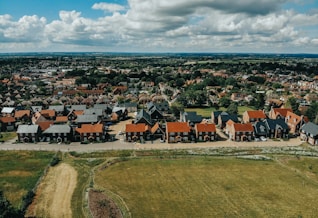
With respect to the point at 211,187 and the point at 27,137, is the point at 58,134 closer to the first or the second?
the point at 27,137

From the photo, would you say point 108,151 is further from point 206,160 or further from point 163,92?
point 163,92

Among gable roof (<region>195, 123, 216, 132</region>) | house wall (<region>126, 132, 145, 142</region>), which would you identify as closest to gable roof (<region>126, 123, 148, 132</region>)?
house wall (<region>126, 132, 145, 142</region>)

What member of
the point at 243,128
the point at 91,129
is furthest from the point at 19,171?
the point at 243,128

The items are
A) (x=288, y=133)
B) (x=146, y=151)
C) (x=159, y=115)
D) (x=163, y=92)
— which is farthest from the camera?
(x=163, y=92)

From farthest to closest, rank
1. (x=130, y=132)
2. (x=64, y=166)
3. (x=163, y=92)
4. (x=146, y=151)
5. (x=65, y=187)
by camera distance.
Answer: (x=163, y=92) → (x=130, y=132) → (x=146, y=151) → (x=64, y=166) → (x=65, y=187)

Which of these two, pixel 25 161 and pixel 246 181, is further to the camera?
pixel 25 161

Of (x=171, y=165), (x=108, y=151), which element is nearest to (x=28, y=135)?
(x=108, y=151)
